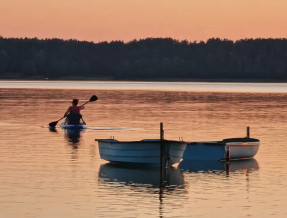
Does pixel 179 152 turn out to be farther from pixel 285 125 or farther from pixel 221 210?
pixel 285 125

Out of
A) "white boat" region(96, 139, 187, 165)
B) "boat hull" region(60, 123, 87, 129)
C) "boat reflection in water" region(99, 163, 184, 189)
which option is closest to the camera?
"boat reflection in water" region(99, 163, 184, 189)

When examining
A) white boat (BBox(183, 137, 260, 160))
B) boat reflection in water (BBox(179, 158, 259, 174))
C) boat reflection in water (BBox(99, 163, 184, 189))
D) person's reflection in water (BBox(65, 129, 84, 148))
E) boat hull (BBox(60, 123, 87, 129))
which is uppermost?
white boat (BBox(183, 137, 260, 160))

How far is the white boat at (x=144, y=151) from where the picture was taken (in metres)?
39.9

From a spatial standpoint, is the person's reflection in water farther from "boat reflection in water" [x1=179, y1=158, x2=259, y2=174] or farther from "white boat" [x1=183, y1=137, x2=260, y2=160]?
"boat reflection in water" [x1=179, y1=158, x2=259, y2=174]

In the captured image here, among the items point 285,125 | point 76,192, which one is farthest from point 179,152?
point 285,125

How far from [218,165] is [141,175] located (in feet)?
17.6

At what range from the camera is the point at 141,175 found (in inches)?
1524

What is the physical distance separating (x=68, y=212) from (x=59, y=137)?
95.5ft

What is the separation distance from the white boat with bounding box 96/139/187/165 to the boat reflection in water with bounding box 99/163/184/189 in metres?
0.34

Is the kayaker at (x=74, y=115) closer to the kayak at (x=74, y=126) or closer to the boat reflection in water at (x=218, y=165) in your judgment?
the kayak at (x=74, y=126)

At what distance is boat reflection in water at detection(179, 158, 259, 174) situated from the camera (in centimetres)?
4125

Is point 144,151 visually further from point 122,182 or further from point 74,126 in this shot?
point 74,126

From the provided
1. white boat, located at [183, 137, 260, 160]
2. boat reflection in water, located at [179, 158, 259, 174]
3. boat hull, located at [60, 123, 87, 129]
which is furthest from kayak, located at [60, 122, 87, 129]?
boat reflection in water, located at [179, 158, 259, 174]

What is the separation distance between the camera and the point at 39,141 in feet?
180
